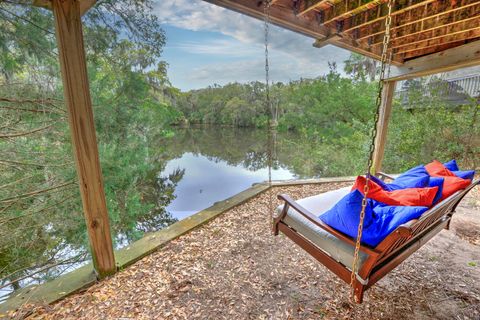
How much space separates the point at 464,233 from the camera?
243 cm

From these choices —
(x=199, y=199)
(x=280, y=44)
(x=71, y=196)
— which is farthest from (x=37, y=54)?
(x=280, y=44)

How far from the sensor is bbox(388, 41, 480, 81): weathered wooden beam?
2.56 m

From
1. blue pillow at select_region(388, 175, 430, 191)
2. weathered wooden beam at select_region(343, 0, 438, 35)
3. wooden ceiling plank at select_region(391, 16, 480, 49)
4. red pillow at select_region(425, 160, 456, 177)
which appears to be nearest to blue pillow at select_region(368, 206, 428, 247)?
blue pillow at select_region(388, 175, 430, 191)

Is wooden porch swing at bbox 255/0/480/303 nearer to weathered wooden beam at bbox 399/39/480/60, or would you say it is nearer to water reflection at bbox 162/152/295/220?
weathered wooden beam at bbox 399/39/480/60

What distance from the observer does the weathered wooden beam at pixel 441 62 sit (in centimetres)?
256

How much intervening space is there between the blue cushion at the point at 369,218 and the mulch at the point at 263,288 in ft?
2.26

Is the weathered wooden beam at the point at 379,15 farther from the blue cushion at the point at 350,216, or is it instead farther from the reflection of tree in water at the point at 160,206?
the reflection of tree in water at the point at 160,206

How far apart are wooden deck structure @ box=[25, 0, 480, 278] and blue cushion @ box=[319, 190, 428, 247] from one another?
168 cm

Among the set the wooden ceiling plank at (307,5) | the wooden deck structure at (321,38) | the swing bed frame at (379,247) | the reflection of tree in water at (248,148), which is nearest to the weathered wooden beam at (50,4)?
the wooden deck structure at (321,38)

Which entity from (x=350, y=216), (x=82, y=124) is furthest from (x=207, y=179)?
(x=350, y=216)

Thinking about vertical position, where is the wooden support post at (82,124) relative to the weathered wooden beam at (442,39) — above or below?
below

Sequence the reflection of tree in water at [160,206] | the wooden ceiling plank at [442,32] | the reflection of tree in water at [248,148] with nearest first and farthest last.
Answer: the wooden ceiling plank at [442,32], the reflection of tree in water at [160,206], the reflection of tree in water at [248,148]

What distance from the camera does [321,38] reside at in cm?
233

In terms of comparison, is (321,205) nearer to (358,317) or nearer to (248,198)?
(358,317)
